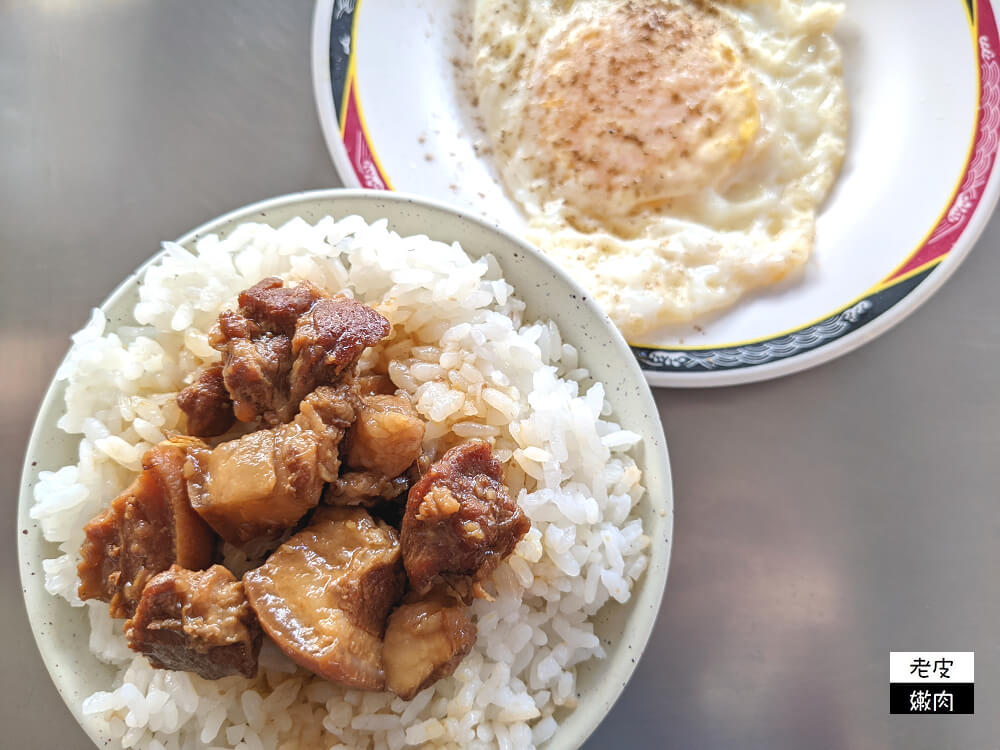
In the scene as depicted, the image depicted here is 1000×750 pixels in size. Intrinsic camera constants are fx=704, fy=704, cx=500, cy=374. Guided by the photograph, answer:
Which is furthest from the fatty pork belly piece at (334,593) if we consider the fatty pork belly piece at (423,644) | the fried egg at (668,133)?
the fried egg at (668,133)

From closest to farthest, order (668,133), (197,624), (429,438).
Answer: (197,624), (429,438), (668,133)

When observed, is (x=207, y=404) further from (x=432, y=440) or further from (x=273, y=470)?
(x=432, y=440)

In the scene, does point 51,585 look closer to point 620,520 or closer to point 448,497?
point 448,497

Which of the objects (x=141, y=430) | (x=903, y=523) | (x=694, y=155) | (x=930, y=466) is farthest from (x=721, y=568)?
(x=141, y=430)

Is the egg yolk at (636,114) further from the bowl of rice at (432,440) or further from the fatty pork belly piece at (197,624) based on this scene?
the fatty pork belly piece at (197,624)

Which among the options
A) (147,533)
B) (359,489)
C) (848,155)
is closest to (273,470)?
(359,489)
